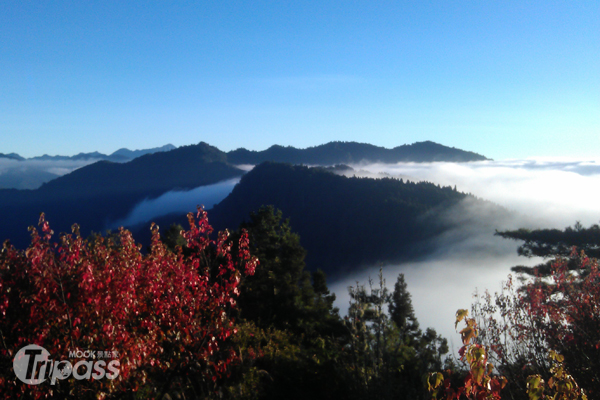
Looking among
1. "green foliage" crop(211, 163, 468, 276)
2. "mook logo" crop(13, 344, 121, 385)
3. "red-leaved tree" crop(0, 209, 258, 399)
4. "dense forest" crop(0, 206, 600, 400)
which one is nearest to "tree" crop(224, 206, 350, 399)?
"dense forest" crop(0, 206, 600, 400)

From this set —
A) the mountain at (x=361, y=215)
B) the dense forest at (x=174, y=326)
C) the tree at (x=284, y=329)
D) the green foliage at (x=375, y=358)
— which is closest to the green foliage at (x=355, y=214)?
the mountain at (x=361, y=215)

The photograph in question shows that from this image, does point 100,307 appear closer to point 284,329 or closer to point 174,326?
point 174,326

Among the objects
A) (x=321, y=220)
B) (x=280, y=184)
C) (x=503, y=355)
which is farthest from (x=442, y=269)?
(x=503, y=355)

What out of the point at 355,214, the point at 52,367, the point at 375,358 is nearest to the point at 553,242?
the point at 375,358

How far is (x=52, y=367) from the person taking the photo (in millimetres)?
5625

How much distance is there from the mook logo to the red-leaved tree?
0.08 meters

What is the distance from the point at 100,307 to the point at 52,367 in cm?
105

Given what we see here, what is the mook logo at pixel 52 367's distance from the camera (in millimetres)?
5535

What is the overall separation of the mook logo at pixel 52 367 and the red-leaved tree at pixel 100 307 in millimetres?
79

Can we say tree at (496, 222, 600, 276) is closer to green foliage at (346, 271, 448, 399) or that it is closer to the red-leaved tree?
green foliage at (346, 271, 448, 399)

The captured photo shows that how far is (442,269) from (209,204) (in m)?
120

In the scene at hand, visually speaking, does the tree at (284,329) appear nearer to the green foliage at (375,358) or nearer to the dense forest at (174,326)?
the dense forest at (174,326)

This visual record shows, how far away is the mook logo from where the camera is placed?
554cm

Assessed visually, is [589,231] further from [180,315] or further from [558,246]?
[180,315]
